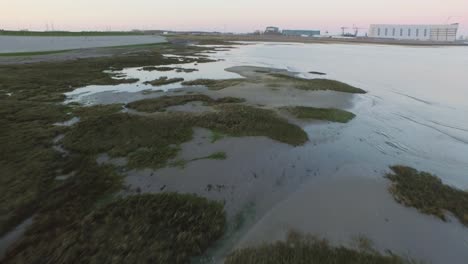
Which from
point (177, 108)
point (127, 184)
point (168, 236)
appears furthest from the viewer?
point (177, 108)

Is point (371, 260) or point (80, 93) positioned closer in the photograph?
point (371, 260)

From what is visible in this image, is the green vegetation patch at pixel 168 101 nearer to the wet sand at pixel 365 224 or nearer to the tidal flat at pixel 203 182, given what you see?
the tidal flat at pixel 203 182

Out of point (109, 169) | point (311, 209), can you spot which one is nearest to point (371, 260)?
point (311, 209)

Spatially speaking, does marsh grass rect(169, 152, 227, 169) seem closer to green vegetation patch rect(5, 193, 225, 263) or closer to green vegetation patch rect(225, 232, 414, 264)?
green vegetation patch rect(5, 193, 225, 263)

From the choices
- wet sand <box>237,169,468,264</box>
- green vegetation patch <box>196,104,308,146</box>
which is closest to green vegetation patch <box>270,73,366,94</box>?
green vegetation patch <box>196,104,308,146</box>

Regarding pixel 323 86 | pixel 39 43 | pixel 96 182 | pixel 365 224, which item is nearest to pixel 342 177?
pixel 365 224

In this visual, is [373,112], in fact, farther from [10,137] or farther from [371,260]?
[10,137]

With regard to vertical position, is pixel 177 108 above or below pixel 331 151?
above

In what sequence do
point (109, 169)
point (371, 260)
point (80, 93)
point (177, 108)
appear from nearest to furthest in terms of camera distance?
point (371, 260)
point (109, 169)
point (177, 108)
point (80, 93)
